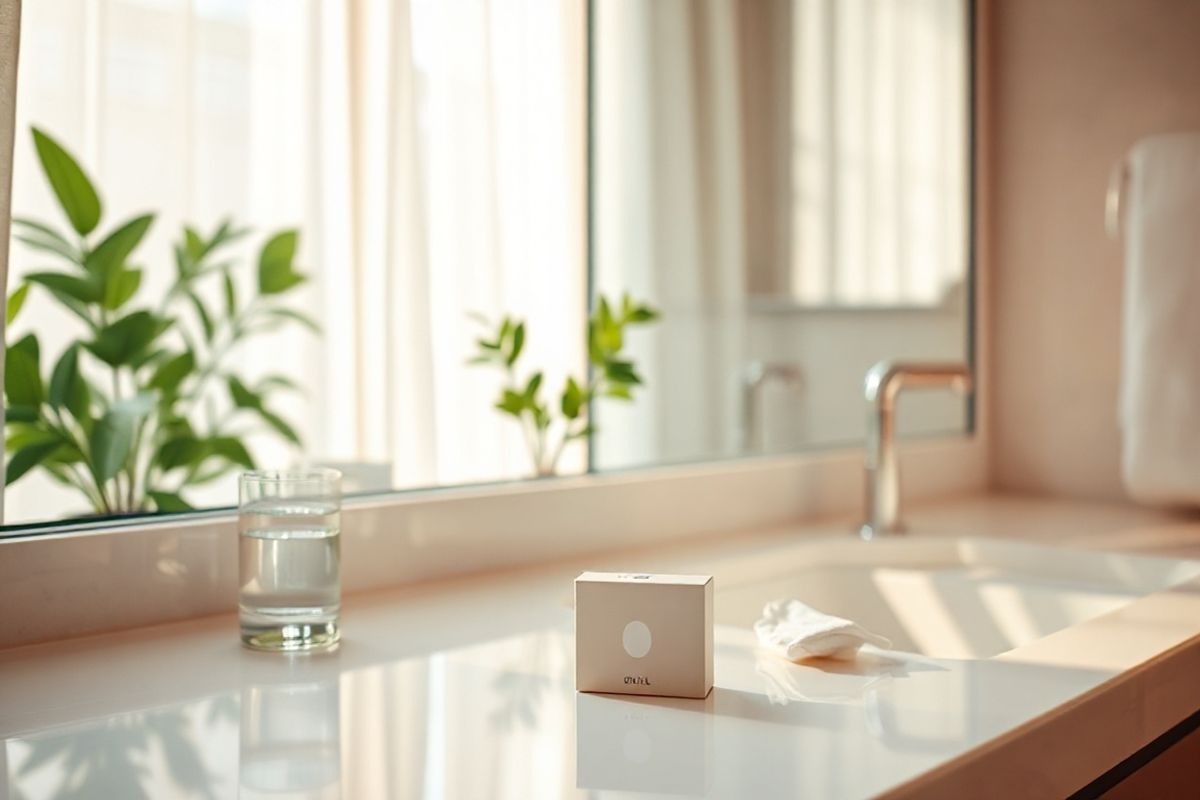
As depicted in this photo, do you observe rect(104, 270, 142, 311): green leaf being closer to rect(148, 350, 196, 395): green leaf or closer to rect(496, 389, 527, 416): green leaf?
rect(148, 350, 196, 395): green leaf

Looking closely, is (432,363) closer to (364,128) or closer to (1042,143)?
(364,128)

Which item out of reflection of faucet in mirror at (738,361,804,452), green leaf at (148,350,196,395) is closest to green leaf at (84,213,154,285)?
green leaf at (148,350,196,395)

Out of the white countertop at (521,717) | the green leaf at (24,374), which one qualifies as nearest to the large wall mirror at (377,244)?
the green leaf at (24,374)

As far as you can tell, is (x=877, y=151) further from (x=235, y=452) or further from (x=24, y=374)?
(x=24, y=374)

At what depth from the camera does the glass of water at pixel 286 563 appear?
0.92 m

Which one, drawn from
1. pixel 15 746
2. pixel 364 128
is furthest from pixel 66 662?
pixel 364 128

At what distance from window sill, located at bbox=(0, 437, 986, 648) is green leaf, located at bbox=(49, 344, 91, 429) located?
156 millimetres

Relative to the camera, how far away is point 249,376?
4.24 feet

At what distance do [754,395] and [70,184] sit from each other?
943 mm

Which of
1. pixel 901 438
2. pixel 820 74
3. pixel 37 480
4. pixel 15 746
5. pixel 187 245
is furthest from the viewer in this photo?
pixel 901 438

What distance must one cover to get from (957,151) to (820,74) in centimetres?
34

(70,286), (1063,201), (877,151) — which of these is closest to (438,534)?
(70,286)

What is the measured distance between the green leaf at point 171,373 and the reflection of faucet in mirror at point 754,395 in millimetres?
760

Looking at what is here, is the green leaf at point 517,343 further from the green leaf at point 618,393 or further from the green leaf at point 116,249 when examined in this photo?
the green leaf at point 116,249
